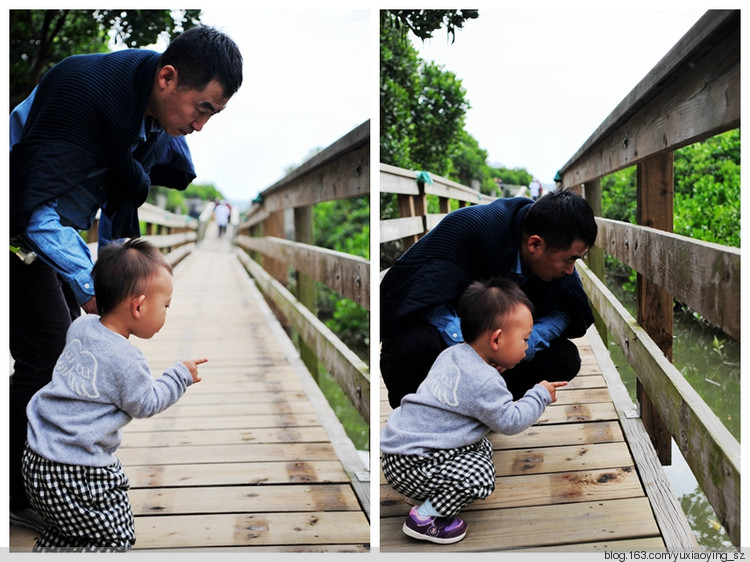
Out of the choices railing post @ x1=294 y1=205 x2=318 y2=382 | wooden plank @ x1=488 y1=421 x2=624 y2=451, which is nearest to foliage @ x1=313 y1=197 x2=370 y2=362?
railing post @ x1=294 y1=205 x2=318 y2=382

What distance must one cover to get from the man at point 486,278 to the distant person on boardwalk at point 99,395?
478 millimetres

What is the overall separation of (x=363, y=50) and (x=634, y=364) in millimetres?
949

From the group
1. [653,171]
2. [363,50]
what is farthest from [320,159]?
[653,171]

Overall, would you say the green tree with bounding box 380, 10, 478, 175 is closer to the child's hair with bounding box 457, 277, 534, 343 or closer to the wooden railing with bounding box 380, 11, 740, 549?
the wooden railing with bounding box 380, 11, 740, 549

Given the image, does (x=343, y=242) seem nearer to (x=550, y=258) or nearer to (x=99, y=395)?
(x=550, y=258)

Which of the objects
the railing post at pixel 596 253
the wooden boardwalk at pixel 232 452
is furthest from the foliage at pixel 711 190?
the wooden boardwalk at pixel 232 452

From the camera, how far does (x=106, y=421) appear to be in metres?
1.51

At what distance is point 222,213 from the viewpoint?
7.06ft

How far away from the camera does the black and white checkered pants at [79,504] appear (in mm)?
1500

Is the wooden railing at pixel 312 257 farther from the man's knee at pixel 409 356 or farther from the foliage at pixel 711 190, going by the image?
the foliage at pixel 711 190

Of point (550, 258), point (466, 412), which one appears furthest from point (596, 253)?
point (466, 412)

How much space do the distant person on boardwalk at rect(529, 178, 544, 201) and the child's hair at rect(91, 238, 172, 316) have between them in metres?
0.84

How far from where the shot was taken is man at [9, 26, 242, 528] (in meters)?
1.56

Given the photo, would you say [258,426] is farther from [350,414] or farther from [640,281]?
[350,414]
